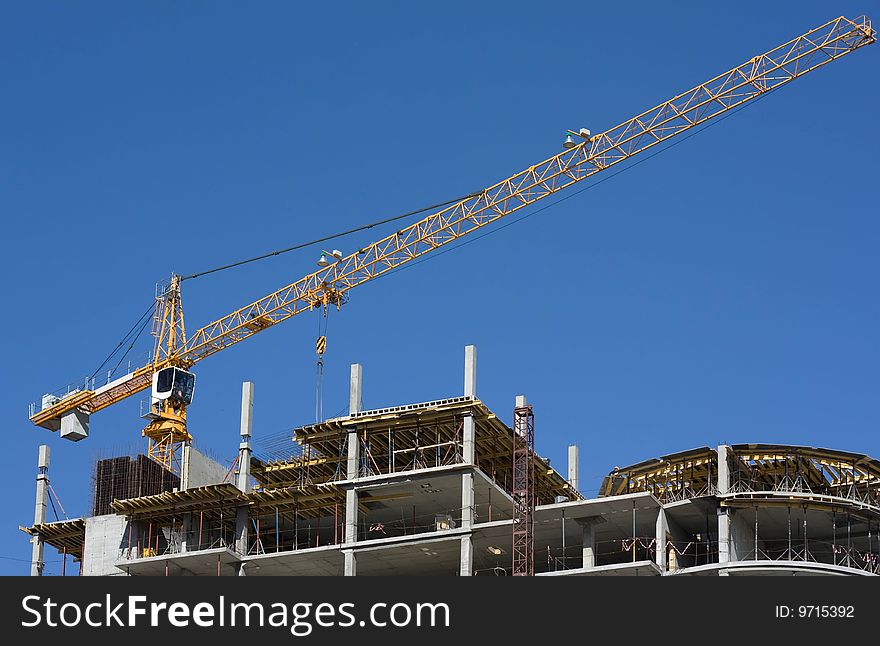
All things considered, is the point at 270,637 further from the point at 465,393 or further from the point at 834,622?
the point at 465,393

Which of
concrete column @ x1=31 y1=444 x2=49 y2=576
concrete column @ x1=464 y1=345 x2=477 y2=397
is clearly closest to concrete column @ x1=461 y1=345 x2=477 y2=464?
concrete column @ x1=464 y1=345 x2=477 y2=397

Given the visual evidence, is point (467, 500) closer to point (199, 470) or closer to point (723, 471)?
point (723, 471)

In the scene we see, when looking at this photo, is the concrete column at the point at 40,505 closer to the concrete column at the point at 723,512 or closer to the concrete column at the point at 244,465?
the concrete column at the point at 244,465

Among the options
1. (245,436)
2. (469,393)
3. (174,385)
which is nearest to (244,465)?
(245,436)

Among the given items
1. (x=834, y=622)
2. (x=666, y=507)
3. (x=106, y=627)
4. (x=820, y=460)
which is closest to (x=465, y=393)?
(x=666, y=507)

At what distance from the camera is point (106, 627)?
56000mm

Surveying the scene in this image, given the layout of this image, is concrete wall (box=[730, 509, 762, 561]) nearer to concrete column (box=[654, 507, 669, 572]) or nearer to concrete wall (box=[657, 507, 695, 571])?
concrete wall (box=[657, 507, 695, 571])

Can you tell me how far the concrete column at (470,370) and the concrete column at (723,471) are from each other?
52.0 ft

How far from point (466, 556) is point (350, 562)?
25.4 ft

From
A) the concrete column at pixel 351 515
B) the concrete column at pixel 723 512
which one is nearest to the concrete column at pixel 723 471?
the concrete column at pixel 723 512

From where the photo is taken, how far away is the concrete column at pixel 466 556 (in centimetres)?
10000

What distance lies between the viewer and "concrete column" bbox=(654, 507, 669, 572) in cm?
9806

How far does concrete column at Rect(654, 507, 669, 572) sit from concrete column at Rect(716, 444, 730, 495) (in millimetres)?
3717

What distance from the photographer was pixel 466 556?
100 meters
